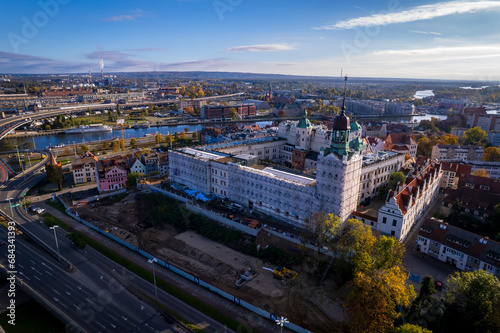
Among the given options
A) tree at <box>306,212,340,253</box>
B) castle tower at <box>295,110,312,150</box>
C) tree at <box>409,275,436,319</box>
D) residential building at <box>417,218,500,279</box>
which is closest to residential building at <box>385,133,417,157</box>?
castle tower at <box>295,110,312,150</box>

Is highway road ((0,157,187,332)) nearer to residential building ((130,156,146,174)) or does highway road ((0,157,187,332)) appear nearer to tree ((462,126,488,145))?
residential building ((130,156,146,174))

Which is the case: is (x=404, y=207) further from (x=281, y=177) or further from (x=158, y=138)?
(x=158, y=138)

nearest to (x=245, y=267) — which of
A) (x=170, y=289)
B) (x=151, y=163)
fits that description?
(x=170, y=289)

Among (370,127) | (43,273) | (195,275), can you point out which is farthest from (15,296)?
(370,127)

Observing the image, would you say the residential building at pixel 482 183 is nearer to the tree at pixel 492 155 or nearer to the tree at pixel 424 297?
the tree at pixel 492 155

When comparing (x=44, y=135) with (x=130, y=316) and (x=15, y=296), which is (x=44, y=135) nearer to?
(x=15, y=296)
